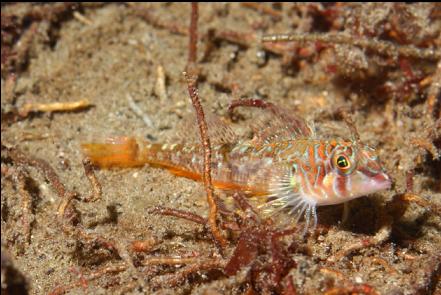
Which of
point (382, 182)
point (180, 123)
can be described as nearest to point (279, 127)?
point (382, 182)

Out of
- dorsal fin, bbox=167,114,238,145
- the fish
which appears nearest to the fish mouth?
the fish

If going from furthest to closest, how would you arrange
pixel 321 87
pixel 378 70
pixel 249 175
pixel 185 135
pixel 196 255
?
pixel 321 87, pixel 378 70, pixel 185 135, pixel 249 175, pixel 196 255

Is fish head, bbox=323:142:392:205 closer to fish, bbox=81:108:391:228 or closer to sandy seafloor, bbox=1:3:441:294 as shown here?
fish, bbox=81:108:391:228

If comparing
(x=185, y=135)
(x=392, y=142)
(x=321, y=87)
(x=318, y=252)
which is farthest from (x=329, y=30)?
(x=318, y=252)

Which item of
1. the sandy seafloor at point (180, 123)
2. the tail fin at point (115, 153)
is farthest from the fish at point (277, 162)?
the sandy seafloor at point (180, 123)

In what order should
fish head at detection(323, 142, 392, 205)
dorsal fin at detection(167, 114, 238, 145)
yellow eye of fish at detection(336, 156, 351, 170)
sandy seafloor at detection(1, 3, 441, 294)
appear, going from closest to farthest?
1. sandy seafloor at detection(1, 3, 441, 294)
2. fish head at detection(323, 142, 392, 205)
3. yellow eye of fish at detection(336, 156, 351, 170)
4. dorsal fin at detection(167, 114, 238, 145)

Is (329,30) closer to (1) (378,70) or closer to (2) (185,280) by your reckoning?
(1) (378,70)

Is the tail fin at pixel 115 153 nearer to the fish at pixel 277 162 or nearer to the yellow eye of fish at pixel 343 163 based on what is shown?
the fish at pixel 277 162

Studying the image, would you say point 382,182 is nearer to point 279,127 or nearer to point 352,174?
point 352,174
